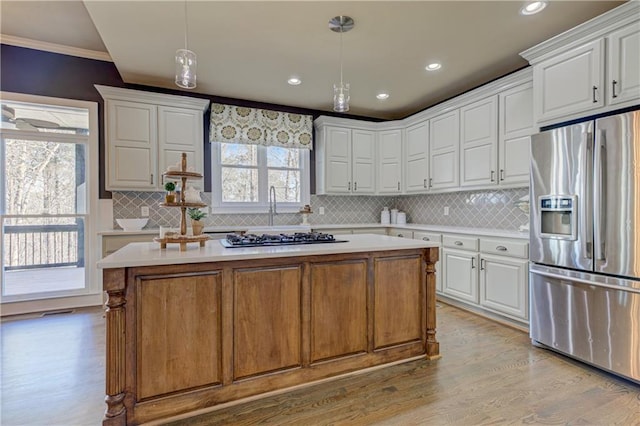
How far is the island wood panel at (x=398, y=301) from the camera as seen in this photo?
2.38 meters

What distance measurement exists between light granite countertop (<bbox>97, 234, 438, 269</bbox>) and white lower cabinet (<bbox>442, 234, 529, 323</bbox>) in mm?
1158

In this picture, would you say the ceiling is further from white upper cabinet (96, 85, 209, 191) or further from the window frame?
the window frame

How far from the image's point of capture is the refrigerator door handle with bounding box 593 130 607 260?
7.38 ft

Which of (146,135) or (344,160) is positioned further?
(344,160)

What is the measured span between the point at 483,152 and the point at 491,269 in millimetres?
1344

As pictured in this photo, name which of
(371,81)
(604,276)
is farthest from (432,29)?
(604,276)

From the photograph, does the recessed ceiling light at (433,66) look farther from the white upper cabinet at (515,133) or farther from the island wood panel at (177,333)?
the island wood panel at (177,333)

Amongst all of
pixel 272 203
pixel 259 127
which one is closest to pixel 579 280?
pixel 272 203

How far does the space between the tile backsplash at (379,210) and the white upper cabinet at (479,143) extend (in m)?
0.37

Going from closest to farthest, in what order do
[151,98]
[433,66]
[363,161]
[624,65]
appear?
1. [624,65]
2. [433,66]
3. [151,98]
4. [363,161]

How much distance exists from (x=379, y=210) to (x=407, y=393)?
379 centimetres

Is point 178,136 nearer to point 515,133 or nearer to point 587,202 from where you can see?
point 515,133

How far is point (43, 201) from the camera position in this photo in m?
3.76

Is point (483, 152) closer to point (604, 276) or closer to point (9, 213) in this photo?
point (604, 276)
